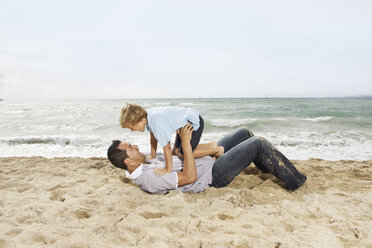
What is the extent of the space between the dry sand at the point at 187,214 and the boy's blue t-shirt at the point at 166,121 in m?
0.74

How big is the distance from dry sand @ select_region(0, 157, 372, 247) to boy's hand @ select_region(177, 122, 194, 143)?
0.68 meters

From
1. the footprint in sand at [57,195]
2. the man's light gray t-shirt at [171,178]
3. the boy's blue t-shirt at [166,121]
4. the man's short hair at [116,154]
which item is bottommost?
the footprint in sand at [57,195]

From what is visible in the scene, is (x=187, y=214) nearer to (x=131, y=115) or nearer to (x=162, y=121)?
(x=162, y=121)

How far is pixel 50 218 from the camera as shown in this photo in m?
2.25

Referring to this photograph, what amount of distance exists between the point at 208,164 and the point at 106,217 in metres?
1.34

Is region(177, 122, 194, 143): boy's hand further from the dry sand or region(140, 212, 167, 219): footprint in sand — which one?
region(140, 212, 167, 219): footprint in sand

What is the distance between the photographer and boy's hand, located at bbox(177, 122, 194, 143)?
2.83 meters

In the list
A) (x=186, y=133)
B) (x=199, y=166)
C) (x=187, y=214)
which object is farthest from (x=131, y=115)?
(x=187, y=214)

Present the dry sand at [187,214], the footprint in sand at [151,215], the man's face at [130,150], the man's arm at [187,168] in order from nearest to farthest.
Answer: the dry sand at [187,214] < the footprint in sand at [151,215] < the man's arm at [187,168] < the man's face at [130,150]

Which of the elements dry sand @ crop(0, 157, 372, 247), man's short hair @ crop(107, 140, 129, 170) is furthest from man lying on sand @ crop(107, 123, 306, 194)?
dry sand @ crop(0, 157, 372, 247)

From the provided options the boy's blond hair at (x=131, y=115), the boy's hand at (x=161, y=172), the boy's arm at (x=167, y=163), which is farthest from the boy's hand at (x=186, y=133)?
the boy's blond hair at (x=131, y=115)

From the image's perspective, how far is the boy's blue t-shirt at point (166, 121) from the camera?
2.81m

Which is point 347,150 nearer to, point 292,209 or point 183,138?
point 292,209

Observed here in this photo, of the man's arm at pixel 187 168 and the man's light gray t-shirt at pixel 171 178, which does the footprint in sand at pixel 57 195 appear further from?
the man's arm at pixel 187 168
